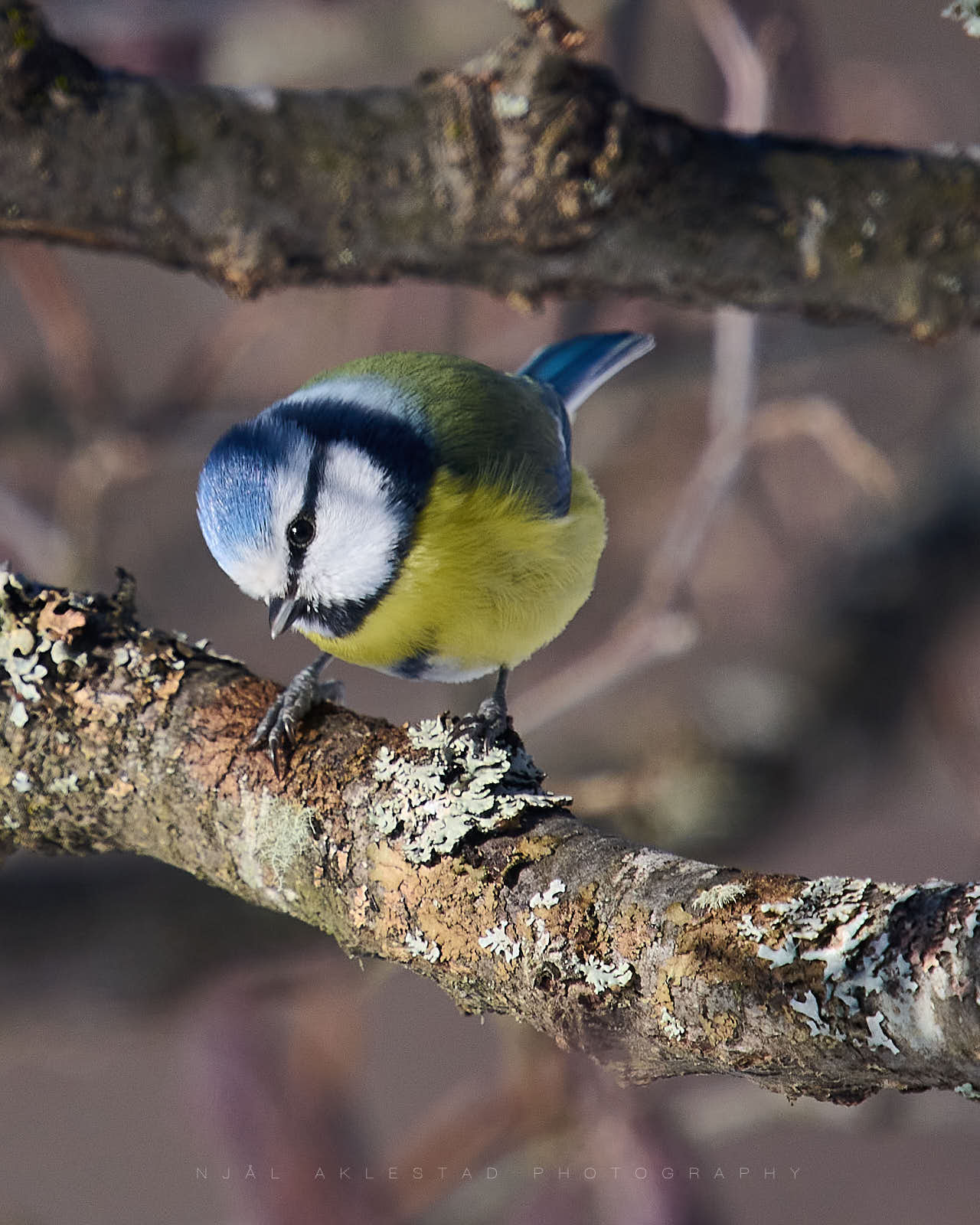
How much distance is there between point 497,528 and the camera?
1.06 m

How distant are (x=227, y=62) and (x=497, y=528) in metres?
1.10

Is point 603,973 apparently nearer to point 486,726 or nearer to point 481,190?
point 486,726

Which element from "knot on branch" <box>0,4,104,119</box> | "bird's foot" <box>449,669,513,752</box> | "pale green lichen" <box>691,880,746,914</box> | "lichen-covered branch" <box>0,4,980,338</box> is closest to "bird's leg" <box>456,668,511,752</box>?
"bird's foot" <box>449,669,513,752</box>

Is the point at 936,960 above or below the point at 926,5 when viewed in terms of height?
below

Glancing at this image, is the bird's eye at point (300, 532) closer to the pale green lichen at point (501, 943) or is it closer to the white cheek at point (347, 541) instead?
the white cheek at point (347, 541)

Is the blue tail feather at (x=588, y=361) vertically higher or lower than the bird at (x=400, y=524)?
higher

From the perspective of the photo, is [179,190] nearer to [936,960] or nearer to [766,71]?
[766,71]

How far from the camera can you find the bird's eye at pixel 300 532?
0.98 metres

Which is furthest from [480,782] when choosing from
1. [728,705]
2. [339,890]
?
[728,705]

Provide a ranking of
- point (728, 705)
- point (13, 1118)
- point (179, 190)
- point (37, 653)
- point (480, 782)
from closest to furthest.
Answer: point (480, 782) < point (37, 653) < point (179, 190) < point (728, 705) < point (13, 1118)

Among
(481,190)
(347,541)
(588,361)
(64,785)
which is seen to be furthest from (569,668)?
(64,785)

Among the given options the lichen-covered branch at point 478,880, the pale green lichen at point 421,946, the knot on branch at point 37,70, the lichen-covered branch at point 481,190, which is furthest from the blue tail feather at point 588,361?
the pale green lichen at point 421,946

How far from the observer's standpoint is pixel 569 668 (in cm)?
141

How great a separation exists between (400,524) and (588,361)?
464 millimetres
